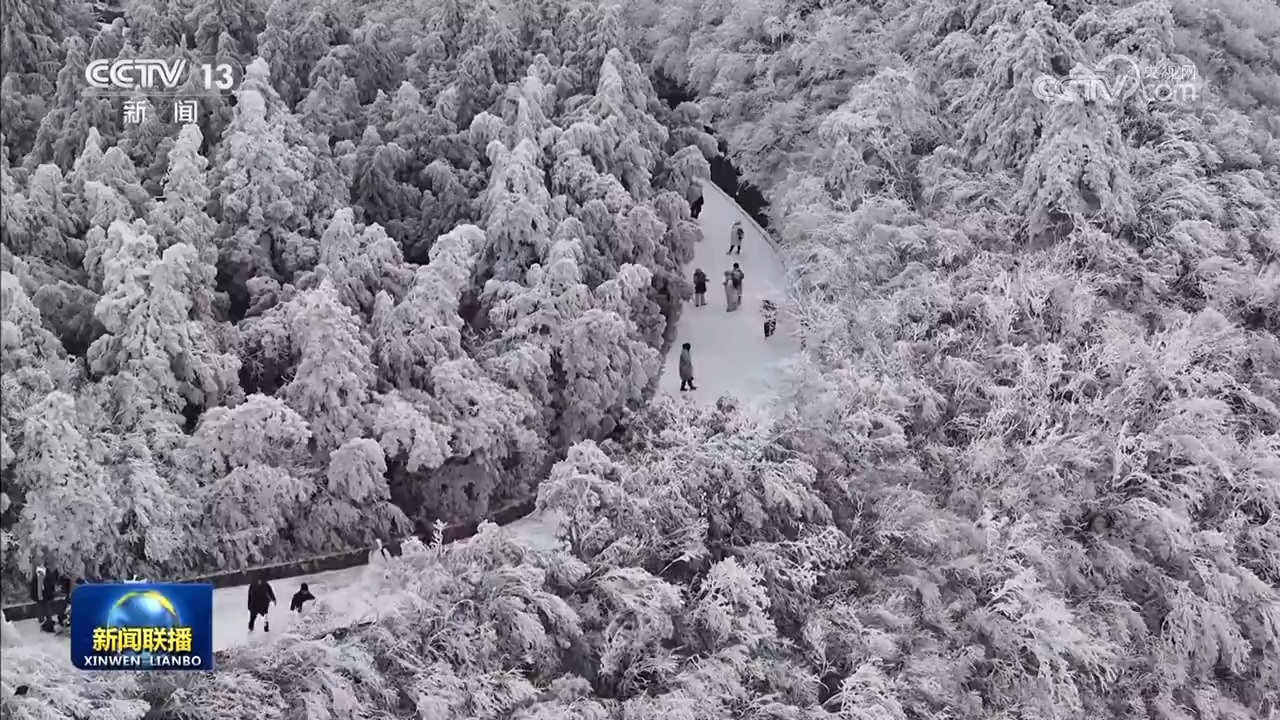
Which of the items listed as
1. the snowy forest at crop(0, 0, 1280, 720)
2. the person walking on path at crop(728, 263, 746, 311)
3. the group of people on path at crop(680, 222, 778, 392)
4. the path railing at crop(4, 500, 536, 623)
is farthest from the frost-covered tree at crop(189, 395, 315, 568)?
the person walking on path at crop(728, 263, 746, 311)

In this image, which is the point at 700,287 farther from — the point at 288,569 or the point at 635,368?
the point at 288,569

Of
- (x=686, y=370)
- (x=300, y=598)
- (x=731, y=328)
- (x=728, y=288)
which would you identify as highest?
(x=728, y=288)

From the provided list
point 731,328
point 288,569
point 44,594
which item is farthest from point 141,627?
point 731,328

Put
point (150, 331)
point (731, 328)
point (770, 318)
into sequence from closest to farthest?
point (150, 331) < point (770, 318) < point (731, 328)

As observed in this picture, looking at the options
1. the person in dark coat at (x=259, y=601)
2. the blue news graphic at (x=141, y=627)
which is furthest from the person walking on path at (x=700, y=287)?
the blue news graphic at (x=141, y=627)

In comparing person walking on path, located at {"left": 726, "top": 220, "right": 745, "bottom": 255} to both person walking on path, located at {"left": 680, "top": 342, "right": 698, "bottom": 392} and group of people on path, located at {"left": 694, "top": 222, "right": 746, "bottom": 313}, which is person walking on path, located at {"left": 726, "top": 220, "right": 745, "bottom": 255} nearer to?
group of people on path, located at {"left": 694, "top": 222, "right": 746, "bottom": 313}

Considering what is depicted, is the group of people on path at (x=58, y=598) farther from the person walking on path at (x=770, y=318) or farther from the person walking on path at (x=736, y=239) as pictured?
the person walking on path at (x=736, y=239)

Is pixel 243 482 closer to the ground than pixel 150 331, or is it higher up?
closer to the ground
